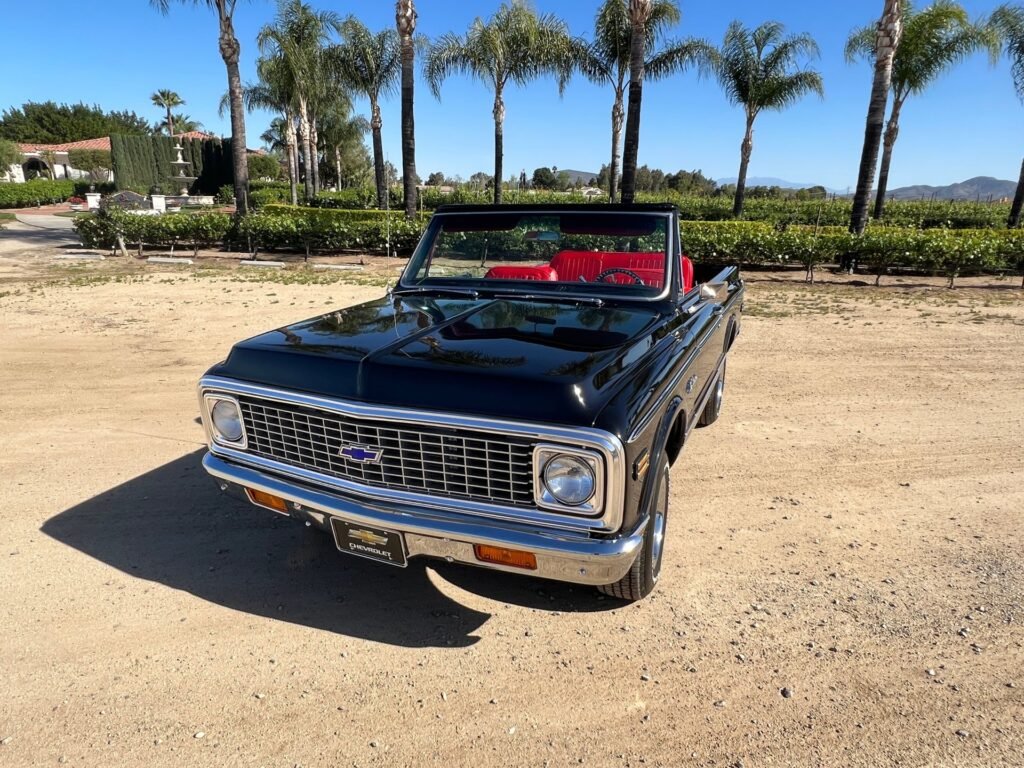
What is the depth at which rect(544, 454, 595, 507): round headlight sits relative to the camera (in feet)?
6.92

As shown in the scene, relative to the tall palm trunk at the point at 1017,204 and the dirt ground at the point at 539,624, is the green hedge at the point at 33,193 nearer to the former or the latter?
the dirt ground at the point at 539,624

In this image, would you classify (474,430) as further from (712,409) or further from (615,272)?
(712,409)

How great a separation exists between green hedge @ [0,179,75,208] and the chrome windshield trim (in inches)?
1883

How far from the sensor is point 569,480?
7.02 ft

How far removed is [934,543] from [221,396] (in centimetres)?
368

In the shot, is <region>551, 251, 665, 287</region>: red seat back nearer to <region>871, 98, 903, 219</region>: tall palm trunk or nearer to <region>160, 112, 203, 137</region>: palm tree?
<region>871, 98, 903, 219</region>: tall palm trunk

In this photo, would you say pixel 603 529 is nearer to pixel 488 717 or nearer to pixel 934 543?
pixel 488 717

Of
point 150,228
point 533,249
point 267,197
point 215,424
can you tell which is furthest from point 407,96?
point 267,197

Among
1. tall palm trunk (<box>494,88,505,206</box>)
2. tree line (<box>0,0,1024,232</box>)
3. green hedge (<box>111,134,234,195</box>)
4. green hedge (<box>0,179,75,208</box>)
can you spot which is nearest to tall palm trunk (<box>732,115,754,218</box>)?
tree line (<box>0,0,1024,232</box>)

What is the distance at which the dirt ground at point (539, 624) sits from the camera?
218cm

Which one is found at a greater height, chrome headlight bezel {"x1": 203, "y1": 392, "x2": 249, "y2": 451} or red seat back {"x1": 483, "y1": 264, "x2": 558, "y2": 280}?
red seat back {"x1": 483, "y1": 264, "x2": 558, "y2": 280}

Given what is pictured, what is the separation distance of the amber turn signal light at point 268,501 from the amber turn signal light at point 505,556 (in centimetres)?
89

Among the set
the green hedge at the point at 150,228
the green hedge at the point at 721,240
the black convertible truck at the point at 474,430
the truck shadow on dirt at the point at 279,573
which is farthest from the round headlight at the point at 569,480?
the green hedge at the point at 150,228

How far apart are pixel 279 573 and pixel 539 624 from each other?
52.4 inches
